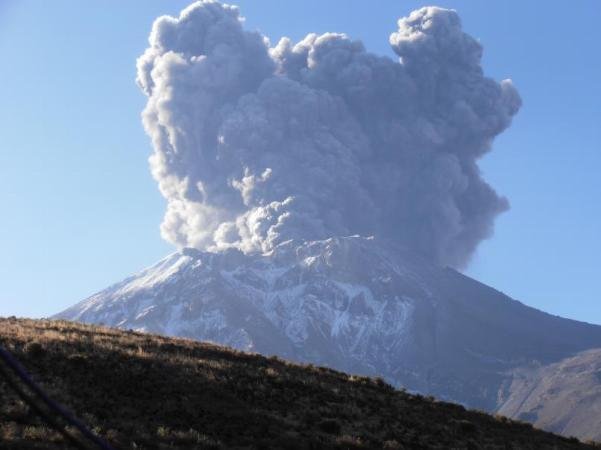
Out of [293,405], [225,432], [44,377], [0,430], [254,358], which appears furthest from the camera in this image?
[254,358]

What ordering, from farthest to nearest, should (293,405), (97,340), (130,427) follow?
(97,340)
(293,405)
(130,427)

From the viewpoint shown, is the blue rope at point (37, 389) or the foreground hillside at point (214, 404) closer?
the blue rope at point (37, 389)

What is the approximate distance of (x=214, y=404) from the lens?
22984mm

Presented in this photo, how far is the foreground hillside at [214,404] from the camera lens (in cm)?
1933

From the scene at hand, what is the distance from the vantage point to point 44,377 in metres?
22.8

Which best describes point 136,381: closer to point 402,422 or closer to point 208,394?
point 208,394

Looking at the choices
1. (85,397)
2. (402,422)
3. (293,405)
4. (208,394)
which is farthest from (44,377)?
(402,422)

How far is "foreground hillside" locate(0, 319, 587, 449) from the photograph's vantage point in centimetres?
1933

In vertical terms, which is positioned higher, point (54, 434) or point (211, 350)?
point (211, 350)

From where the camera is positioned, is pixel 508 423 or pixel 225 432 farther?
pixel 508 423

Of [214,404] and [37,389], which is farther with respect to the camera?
[214,404]

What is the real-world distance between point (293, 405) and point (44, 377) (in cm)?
745

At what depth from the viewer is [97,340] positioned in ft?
101

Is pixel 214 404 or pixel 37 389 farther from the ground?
pixel 37 389
